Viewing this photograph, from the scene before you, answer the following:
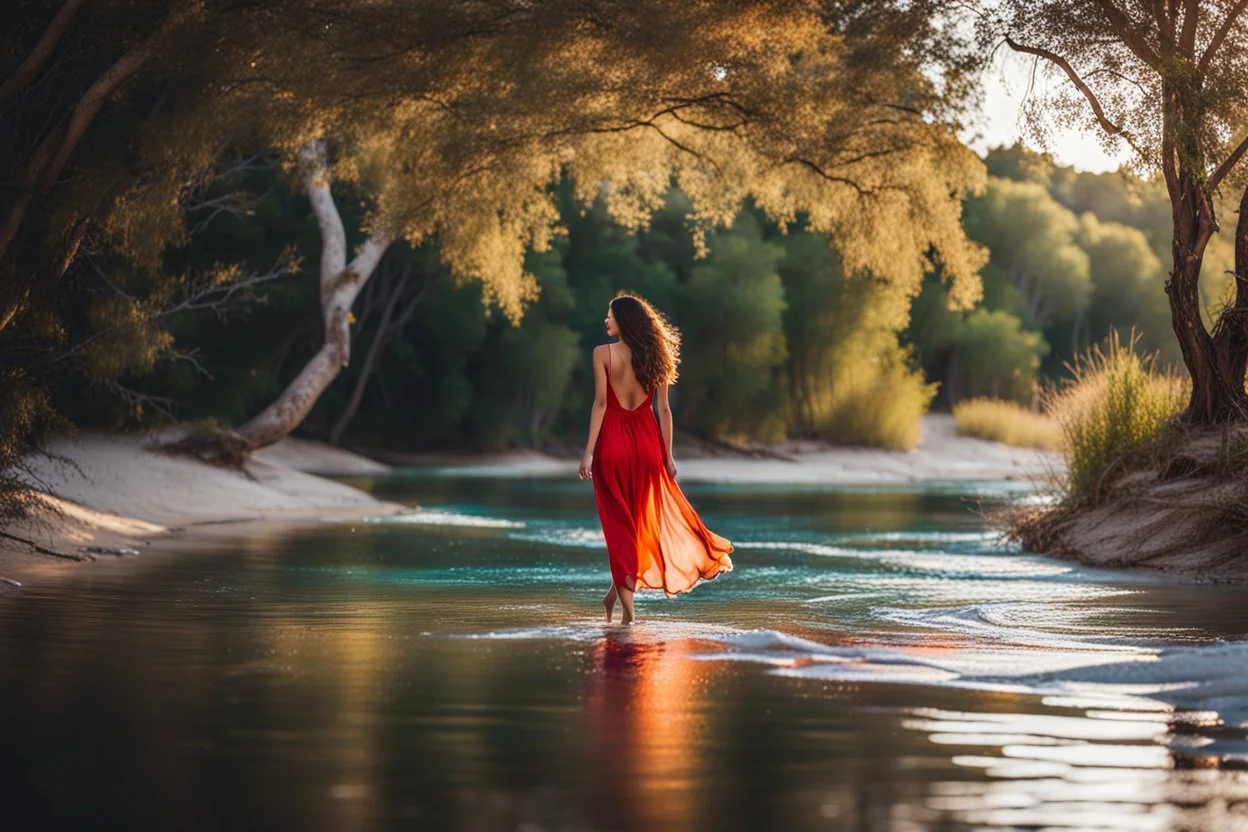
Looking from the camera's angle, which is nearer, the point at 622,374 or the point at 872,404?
the point at 622,374

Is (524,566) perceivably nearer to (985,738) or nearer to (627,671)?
(627,671)

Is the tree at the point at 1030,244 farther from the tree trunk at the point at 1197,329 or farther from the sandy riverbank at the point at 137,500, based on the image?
the tree trunk at the point at 1197,329

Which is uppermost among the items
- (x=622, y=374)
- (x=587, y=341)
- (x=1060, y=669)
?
(x=587, y=341)

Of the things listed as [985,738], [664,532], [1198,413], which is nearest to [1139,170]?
[1198,413]

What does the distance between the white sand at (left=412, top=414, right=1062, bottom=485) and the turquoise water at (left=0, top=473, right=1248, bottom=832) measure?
3417cm

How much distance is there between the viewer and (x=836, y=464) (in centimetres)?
5666

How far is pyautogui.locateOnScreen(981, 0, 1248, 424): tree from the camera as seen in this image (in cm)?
1794

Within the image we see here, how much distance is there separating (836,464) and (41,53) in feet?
132

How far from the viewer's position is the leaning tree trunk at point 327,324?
3189cm

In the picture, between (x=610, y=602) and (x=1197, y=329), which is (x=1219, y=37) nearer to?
(x=1197, y=329)

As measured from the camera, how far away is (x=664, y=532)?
12.5 meters

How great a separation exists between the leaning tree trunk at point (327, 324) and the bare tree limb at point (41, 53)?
41.5 ft

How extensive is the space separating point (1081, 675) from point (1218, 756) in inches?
87.7

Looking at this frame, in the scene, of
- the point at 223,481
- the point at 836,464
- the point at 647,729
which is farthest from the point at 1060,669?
the point at 836,464
